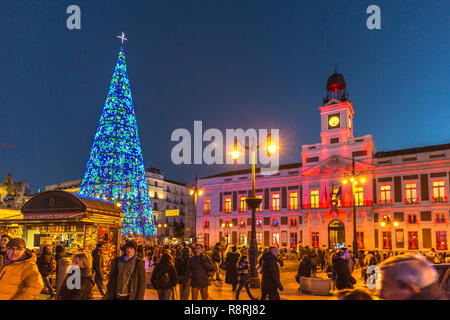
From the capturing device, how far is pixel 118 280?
568 centimetres

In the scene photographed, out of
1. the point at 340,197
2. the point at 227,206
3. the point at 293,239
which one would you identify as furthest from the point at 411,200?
the point at 227,206

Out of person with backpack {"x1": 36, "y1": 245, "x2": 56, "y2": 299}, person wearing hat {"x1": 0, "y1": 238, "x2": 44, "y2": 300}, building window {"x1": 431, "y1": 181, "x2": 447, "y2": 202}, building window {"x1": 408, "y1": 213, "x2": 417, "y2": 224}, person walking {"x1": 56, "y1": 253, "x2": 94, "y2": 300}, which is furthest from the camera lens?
building window {"x1": 408, "y1": 213, "x2": 417, "y2": 224}

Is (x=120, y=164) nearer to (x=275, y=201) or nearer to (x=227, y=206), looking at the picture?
(x=275, y=201)

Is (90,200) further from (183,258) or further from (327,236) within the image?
(327,236)

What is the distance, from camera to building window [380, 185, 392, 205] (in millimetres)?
45062

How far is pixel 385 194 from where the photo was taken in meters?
45.4

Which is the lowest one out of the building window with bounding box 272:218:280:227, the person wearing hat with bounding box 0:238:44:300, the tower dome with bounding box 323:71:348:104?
the building window with bounding box 272:218:280:227

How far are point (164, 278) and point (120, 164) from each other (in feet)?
78.5

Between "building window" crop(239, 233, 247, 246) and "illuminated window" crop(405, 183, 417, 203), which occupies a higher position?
"illuminated window" crop(405, 183, 417, 203)

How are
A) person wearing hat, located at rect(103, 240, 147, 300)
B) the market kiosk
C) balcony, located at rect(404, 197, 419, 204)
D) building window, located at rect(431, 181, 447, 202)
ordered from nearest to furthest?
person wearing hat, located at rect(103, 240, 147, 300) < the market kiosk < building window, located at rect(431, 181, 447, 202) < balcony, located at rect(404, 197, 419, 204)

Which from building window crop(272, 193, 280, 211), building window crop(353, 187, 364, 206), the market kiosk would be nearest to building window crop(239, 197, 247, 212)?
building window crop(272, 193, 280, 211)

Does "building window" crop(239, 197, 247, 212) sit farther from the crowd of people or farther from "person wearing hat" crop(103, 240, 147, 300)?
"person wearing hat" crop(103, 240, 147, 300)
